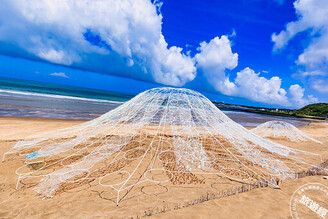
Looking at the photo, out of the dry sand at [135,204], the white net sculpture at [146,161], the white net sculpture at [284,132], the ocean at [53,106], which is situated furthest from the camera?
the ocean at [53,106]

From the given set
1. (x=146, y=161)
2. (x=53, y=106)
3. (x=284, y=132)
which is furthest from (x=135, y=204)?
(x=53, y=106)

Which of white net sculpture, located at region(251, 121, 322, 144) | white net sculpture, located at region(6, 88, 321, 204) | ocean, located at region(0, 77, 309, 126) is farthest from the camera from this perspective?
ocean, located at region(0, 77, 309, 126)

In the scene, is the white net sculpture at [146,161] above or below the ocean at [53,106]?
below

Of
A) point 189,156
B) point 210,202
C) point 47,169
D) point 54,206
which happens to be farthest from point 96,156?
point 210,202

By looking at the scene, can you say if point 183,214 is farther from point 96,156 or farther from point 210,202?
point 96,156

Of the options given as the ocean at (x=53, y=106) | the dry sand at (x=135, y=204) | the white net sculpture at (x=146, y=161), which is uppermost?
the ocean at (x=53, y=106)

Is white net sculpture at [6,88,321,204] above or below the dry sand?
above

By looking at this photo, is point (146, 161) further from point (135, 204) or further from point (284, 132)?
point (284, 132)

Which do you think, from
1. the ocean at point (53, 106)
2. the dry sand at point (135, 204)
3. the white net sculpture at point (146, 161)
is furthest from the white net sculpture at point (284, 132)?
the dry sand at point (135, 204)

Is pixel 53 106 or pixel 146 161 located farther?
pixel 53 106

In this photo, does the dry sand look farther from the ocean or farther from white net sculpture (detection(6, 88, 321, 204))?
the ocean

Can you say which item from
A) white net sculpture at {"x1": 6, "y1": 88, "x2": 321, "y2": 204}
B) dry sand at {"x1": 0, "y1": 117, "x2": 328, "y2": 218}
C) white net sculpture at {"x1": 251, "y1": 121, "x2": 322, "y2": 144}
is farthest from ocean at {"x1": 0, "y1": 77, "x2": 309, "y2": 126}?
dry sand at {"x1": 0, "y1": 117, "x2": 328, "y2": 218}

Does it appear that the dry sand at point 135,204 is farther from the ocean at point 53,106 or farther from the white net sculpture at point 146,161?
the ocean at point 53,106

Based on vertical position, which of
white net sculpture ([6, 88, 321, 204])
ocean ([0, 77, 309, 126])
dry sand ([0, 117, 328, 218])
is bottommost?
dry sand ([0, 117, 328, 218])
